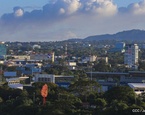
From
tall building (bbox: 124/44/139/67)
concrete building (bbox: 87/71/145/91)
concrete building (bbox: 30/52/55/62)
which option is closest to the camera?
concrete building (bbox: 87/71/145/91)

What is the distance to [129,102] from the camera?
74.2 ft

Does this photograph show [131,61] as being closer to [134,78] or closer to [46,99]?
[134,78]

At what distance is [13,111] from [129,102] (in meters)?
5.51

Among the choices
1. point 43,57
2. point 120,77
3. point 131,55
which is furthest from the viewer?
point 43,57

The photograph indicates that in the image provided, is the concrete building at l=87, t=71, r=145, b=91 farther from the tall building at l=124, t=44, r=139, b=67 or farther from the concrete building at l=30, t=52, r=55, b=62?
the concrete building at l=30, t=52, r=55, b=62

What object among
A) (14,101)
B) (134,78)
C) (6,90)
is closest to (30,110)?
(14,101)

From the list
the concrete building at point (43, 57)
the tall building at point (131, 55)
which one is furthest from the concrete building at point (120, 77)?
the concrete building at point (43, 57)

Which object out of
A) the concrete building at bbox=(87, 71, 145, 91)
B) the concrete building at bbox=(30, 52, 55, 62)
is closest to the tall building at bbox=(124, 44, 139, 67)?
the concrete building at bbox=(30, 52, 55, 62)

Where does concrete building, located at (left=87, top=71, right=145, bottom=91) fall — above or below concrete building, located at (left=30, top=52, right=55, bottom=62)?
below

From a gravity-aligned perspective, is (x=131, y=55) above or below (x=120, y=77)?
above

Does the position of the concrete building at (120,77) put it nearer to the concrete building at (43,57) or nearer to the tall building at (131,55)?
the tall building at (131,55)

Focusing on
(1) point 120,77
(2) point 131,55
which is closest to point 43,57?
(2) point 131,55

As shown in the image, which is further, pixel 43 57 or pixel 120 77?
pixel 43 57

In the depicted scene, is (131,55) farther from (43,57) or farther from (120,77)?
(120,77)
